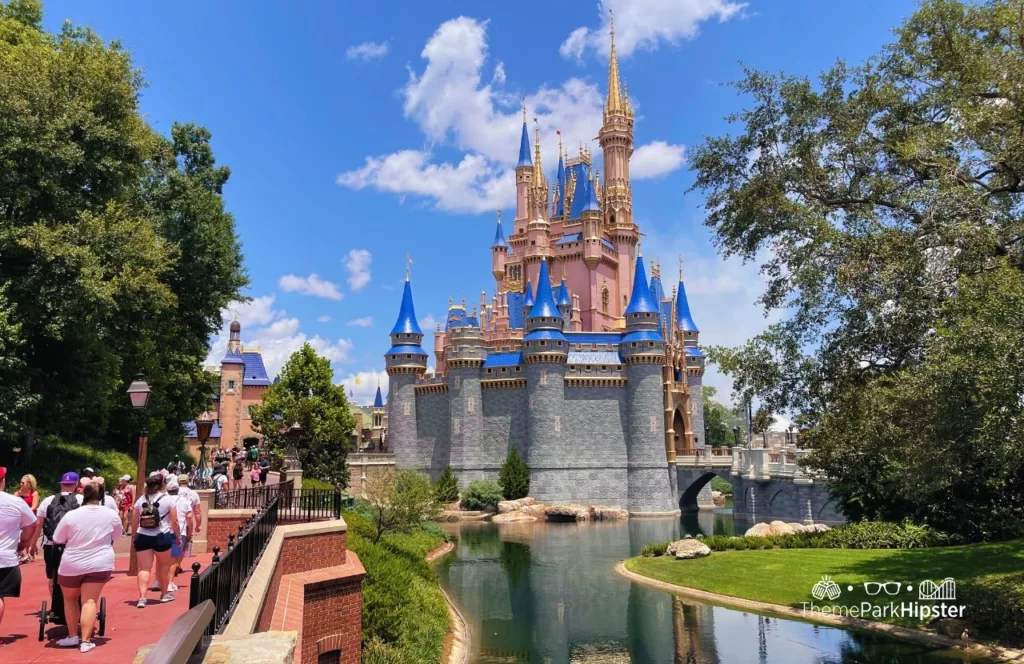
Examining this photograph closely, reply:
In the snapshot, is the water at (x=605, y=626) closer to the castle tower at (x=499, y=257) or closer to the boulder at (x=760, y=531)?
the boulder at (x=760, y=531)

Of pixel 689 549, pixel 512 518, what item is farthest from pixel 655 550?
pixel 512 518

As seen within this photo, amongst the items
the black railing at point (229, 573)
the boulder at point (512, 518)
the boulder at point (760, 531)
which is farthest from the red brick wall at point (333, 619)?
the boulder at point (512, 518)

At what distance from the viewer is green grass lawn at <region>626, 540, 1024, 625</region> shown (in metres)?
20.3

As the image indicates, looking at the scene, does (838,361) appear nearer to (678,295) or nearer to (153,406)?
(153,406)

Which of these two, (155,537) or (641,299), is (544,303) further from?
(155,537)

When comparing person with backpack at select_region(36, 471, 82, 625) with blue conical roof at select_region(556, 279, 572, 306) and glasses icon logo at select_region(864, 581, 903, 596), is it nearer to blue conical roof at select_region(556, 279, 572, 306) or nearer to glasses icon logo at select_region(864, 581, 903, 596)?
glasses icon logo at select_region(864, 581, 903, 596)

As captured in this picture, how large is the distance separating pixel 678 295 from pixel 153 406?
46625 mm

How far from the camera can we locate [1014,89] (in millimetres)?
13797

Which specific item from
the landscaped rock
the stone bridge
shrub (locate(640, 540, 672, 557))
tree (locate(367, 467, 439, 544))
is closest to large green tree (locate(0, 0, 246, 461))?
tree (locate(367, 467, 439, 544))

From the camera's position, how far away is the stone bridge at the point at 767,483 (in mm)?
39562

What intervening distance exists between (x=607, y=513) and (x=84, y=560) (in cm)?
4873

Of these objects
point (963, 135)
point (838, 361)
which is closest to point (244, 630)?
point (838, 361)

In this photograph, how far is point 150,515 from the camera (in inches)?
376

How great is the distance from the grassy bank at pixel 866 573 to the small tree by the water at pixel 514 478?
25.1m
